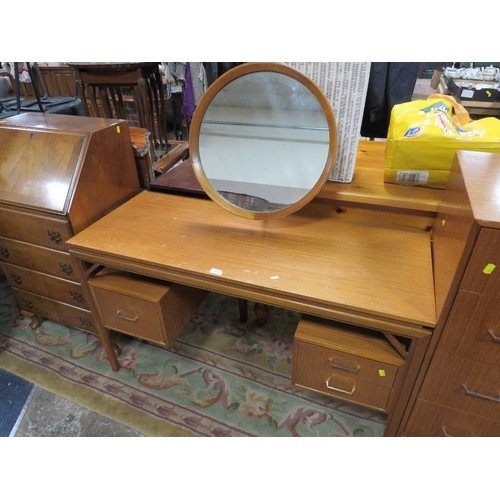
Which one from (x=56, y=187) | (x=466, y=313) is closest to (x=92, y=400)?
(x=56, y=187)

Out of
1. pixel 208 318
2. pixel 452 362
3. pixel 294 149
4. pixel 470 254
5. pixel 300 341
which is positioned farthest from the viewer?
pixel 208 318

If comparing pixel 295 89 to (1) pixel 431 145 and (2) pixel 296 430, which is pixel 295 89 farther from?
(2) pixel 296 430

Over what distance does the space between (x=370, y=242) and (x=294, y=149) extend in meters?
0.35

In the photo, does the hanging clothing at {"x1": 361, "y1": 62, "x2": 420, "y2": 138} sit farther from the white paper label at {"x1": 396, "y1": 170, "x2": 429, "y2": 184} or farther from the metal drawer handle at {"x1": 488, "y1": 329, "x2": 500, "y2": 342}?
the metal drawer handle at {"x1": 488, "y1": 329, "x2": 500, "y2": 342}

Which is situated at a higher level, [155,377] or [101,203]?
[101,203]

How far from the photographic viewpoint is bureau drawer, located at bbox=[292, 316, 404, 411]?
0.85 metres

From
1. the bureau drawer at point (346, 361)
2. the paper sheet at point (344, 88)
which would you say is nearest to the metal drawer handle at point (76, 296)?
the bureau drawer at point (346, 361)

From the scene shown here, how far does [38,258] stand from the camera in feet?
4.28

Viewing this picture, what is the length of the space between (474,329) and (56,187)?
126 centimetres

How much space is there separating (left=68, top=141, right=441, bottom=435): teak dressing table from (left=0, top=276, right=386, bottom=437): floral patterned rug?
0.30m

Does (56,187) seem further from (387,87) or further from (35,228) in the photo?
(387,87)

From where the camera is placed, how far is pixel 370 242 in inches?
38.9

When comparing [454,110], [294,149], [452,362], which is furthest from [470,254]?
[454,110]

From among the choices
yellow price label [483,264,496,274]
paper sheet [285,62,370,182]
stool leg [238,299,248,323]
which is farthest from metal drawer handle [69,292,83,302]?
yellow price label [483,264,496,274]
